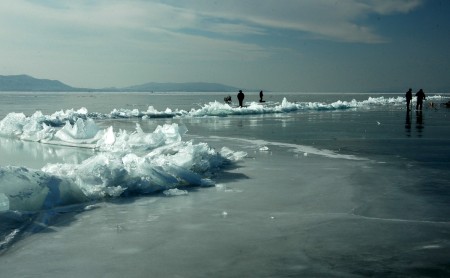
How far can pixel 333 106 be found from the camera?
46.1 metres

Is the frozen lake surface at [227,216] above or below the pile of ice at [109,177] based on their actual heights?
below

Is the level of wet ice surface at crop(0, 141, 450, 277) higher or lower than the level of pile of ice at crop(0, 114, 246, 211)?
lower

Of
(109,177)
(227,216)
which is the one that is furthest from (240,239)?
(109,177)

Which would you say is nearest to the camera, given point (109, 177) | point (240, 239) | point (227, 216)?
point (240, 239)

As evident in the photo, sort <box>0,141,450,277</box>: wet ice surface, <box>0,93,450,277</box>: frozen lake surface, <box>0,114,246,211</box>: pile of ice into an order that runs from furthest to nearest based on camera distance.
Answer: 1. <box>0,114,246,211</box>: pile of ice
2. <box>0,93,450,277</box>: frozen lake surface
3. <box>0,141,450,277</box>: wet ice surface

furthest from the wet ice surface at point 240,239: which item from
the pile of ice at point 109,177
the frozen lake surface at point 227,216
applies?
the pile of ice at point 109,177

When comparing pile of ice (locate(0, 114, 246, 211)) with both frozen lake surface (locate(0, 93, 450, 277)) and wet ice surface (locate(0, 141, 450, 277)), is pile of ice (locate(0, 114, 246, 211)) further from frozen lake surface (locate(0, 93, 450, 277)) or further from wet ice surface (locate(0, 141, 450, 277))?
wet ice surface (locate(0, 141, 450, 277))

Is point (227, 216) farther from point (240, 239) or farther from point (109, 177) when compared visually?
point (109, 177)

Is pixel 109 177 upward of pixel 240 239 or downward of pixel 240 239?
upward

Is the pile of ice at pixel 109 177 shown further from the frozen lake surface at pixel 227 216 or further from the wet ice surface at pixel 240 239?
the wet ice surface at pixel 240 239

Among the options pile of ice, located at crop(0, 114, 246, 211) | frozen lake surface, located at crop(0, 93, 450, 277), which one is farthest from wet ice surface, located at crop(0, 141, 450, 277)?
pile of ice, located at crop(0, 114, 246, 211)

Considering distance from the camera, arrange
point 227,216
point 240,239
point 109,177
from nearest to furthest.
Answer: point 240,239 → point 227,216 → point 109,177

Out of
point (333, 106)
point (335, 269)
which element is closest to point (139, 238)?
point (335, 269)

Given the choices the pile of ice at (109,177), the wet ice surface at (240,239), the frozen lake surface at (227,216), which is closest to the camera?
the wet ice surface at (240,239)
